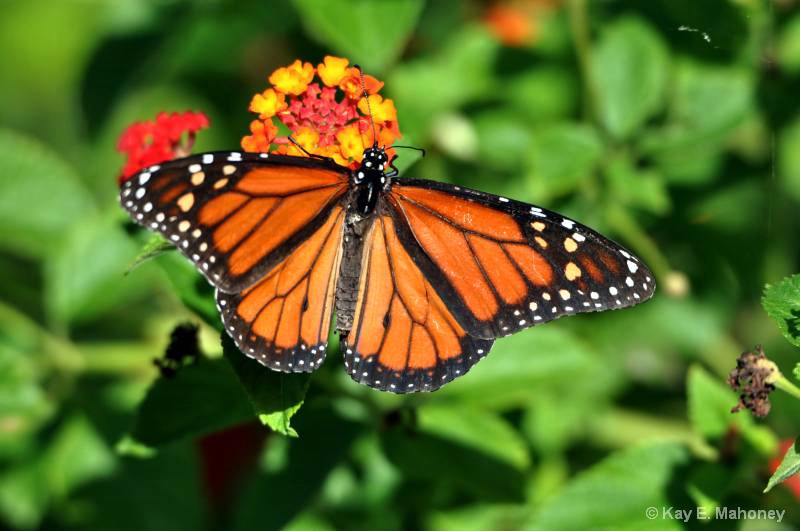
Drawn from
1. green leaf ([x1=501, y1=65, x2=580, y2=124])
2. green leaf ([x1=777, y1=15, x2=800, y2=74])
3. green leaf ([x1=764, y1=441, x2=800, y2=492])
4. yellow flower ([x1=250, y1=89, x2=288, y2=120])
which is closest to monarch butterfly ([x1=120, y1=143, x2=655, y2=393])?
yellow flower ([x1=250, y1=89, x2=288, y2=120])

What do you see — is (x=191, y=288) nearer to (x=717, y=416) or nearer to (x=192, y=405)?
(x=192, y=405)

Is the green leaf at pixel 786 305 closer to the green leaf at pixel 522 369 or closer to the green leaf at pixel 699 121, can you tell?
the green leaf at pixel 522 369

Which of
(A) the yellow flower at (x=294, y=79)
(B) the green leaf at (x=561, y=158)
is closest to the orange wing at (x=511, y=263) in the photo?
(A) the yellow flower at (x=294, y=79)

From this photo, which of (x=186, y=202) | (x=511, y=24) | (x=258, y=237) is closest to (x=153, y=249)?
(x=186, y=202)

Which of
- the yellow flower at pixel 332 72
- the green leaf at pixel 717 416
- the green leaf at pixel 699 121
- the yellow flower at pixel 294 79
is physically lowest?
the green leaf at pixel 717 416

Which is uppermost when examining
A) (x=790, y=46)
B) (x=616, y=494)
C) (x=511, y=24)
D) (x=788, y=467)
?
(x=511, y=24)

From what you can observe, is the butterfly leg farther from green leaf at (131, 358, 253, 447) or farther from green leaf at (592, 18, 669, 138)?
green leaf at (592, 18, 669, 138)

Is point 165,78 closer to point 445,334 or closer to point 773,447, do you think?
point 445,334
